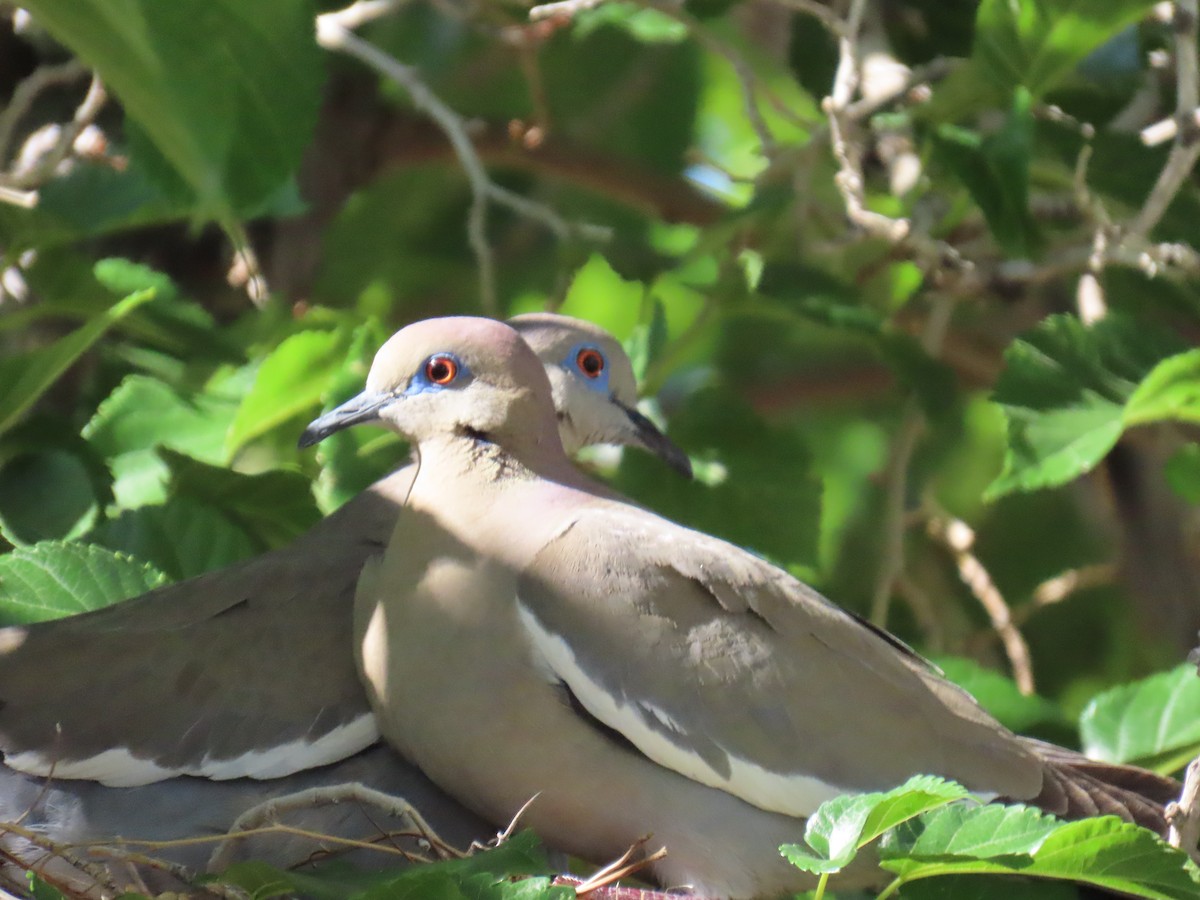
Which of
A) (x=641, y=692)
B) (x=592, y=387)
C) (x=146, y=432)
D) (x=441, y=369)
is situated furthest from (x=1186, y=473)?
(x=146, y=432)

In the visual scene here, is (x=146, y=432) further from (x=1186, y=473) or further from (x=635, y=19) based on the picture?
(x=1186, y=473)

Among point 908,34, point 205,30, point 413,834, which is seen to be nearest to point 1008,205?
point 908,34

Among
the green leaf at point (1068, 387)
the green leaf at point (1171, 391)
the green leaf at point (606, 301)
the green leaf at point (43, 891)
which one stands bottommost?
the green leaf at point (606, 301)

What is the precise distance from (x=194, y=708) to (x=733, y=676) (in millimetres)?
733

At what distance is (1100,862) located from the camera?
1652mm

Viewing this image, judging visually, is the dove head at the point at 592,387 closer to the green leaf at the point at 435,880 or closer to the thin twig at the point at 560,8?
the thin twig at the point at 560,8

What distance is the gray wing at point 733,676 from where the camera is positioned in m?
1.98

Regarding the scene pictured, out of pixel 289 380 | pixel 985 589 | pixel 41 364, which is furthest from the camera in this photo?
pixel 985 589

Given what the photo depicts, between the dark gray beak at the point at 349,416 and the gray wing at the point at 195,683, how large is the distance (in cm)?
23

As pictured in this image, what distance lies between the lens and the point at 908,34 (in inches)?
142

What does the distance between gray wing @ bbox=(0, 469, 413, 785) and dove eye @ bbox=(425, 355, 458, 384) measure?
1.16 ft

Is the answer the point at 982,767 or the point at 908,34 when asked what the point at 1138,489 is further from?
the point at 982,767

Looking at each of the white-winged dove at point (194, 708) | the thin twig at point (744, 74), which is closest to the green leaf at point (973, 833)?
the white-winged dove at point (194, 708)

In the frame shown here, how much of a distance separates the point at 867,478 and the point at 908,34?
1062mm
